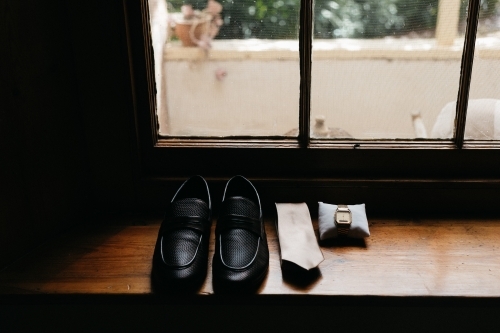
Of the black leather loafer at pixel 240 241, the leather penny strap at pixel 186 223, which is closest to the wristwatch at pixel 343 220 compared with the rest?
the black leather loafer at pixel 240 241

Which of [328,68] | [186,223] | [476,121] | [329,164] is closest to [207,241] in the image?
[186,223]

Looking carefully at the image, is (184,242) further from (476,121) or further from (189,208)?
(476,121)

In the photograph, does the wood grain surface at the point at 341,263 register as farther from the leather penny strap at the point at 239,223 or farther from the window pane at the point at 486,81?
the window pane at the point at 486,81

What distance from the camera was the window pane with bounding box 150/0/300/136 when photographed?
2.78 ft

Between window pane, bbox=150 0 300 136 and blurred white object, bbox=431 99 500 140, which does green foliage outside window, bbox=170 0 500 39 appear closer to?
window pane, bbox=150 0 300 136

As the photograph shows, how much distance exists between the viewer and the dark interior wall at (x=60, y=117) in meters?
0.74

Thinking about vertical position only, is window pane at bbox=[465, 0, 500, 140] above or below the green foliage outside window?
below

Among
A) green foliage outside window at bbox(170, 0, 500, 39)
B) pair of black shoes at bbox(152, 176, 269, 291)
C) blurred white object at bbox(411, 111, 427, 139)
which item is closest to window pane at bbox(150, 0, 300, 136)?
green foliage outside window at bbox(170, 0, 500, 39)

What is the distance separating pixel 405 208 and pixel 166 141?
0.51m

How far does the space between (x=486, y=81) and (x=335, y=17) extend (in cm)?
31

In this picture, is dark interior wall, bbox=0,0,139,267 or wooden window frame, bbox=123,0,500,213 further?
wooden window frame, bbox=123,0,500,213

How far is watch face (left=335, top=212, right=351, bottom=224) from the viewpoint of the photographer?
832mm

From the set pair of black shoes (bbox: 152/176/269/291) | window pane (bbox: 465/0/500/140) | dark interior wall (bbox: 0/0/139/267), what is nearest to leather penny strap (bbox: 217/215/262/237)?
pair of black shoes (bbox: 152/176/269/291)

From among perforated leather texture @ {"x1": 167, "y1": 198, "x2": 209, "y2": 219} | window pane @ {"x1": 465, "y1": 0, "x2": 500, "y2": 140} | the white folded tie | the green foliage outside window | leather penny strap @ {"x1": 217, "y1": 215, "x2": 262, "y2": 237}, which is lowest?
the white folded tie
